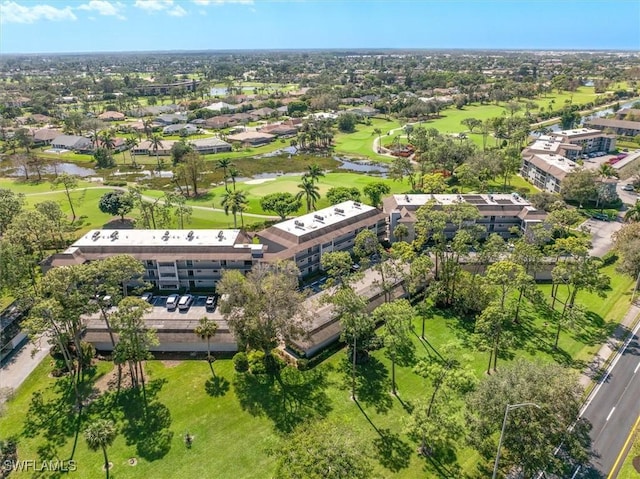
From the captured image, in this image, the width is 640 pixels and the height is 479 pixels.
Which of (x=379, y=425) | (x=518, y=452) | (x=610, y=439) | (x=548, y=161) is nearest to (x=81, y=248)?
(x=379, y=425)

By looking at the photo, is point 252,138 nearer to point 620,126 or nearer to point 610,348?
point 620,126

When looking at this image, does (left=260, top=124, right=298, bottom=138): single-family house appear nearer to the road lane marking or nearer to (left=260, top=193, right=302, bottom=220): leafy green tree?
(left=260, top=193, right=302, bottom=220): leafy green tree

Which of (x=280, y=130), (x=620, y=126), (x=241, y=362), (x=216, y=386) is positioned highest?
(x=620, y=126)

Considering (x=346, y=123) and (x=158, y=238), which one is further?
(x=346, y=123)

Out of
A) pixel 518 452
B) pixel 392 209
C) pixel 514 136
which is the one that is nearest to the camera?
pixel 518 452

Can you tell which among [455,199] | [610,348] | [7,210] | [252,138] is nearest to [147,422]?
[610,348]

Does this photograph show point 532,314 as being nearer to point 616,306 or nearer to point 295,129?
point 616,306

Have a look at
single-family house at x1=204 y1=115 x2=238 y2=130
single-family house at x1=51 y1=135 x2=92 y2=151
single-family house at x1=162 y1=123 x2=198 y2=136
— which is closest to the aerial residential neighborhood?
single-family house at x1=51 y1=135 x2=92 y2=151
